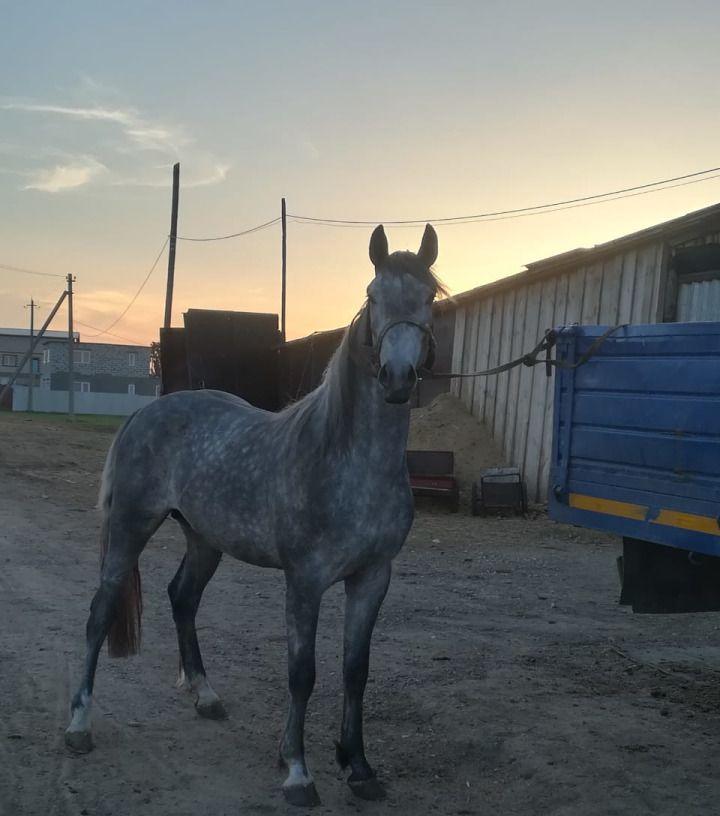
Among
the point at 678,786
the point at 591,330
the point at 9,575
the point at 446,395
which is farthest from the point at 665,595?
the point at 446,395

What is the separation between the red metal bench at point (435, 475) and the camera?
1255cm

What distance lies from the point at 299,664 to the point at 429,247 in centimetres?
194

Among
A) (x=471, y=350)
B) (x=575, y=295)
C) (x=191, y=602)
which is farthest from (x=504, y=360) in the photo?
(x=191, y=602)

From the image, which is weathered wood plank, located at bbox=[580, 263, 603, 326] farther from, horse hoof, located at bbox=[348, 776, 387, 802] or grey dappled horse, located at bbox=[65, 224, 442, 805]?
horse hoof, located at bbox=[348, 776, 387, 802]

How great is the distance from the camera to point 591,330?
182 inches

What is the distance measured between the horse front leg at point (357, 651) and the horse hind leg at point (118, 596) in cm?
143

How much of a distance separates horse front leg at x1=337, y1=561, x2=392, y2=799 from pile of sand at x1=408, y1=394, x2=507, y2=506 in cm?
945

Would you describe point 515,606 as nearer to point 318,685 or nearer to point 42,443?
point 318,685

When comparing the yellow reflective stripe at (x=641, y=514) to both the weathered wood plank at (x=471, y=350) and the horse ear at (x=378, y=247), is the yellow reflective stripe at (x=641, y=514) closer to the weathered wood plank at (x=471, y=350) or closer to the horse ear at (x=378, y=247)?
the horse ear at (x=378, y=247)

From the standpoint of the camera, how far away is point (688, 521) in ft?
13.0

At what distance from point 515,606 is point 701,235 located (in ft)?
20.6

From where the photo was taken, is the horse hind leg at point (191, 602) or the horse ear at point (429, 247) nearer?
the horse ear at point (429, 247)

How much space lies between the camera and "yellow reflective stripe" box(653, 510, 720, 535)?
12.5 feet

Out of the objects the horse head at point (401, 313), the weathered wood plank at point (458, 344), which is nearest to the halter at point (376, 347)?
the horse head at point (401, 313)
